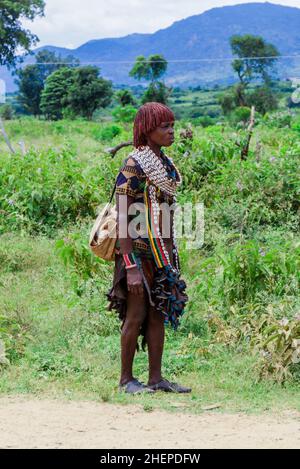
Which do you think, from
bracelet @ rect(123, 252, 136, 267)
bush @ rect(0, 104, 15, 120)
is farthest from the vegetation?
bush @ rect(0, 104, 15, 120)

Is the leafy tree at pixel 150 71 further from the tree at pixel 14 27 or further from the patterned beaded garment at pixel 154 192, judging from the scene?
the patterned beaded garment at pixel 154 192

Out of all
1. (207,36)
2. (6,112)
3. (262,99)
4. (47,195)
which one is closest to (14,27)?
(6,112)

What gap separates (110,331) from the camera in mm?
5992

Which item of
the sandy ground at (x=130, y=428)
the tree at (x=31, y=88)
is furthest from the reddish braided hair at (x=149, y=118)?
the tree at (x=31, y=88)

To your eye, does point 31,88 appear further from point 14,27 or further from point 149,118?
point 149,118

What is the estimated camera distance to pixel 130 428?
4102 mm

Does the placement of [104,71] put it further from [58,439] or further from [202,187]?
[58,439]

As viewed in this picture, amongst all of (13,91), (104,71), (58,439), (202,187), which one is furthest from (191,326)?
(13,91)

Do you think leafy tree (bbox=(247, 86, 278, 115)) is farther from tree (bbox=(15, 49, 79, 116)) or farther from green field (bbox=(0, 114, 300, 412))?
green field (bbox=(0, 114, 300, 412))

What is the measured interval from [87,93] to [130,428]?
2666cm

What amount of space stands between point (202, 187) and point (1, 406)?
15.5 ft

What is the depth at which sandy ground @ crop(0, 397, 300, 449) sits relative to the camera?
385 cm

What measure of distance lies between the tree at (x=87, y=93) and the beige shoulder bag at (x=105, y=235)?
83.9 ft

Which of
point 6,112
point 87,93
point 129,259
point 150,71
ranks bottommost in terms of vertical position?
point 129,259
